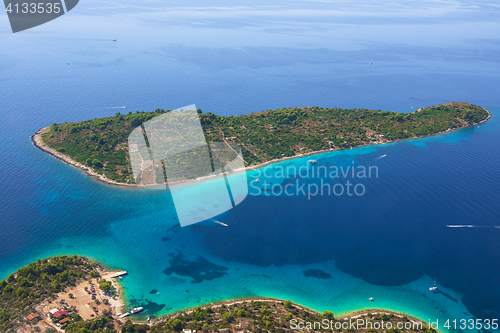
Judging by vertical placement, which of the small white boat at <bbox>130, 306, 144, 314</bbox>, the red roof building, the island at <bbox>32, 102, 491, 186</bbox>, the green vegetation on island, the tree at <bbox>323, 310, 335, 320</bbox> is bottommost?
the tree at <bbox>323, 310, 335, 320</bbox>

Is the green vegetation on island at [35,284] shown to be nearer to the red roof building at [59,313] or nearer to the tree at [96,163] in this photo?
the red roof building at [59,313]

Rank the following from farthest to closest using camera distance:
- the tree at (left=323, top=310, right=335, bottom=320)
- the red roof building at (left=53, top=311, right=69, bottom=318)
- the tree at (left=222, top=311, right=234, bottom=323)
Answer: the tree at (left=323, top=310, right=335, bottom=320)
the tree at (left=222, top=311, right=234, bottom=323)
the red roof building at (left=53, top=311, right=69, bottom=318)

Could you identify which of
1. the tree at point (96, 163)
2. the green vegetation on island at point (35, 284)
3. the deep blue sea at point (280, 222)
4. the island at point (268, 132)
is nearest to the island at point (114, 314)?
the green vegetation on island at point (35, 284)

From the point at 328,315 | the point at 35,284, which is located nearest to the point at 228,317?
the point at 328,315

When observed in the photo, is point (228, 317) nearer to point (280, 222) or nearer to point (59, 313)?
point (59, 313)

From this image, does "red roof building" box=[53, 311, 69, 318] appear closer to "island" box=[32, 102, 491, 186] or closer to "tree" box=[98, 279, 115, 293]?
"tree" box=[98, 279, 115, 293]

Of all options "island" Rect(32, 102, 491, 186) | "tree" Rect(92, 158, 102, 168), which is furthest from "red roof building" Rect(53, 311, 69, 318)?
"tree" Rect(92, 158, 102, 168)

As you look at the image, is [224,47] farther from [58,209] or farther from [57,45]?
[58,209]
